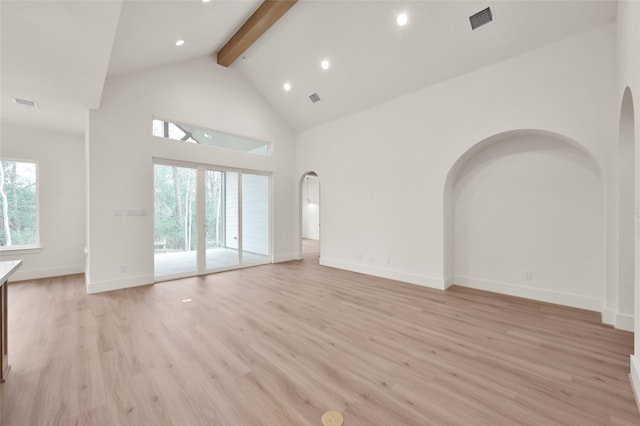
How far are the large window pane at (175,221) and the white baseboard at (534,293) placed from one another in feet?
17.0

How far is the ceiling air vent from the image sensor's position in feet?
11.2

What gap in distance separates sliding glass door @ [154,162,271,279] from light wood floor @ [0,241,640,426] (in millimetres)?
1417

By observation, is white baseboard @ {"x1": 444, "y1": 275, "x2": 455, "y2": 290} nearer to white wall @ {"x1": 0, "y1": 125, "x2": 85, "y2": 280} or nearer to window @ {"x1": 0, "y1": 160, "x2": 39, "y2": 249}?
white wall @ {"x1": 0, "y1": 125, "x2": 85, "y2": 280}

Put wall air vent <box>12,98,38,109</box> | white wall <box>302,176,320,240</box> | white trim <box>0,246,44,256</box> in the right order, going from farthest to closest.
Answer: white wall <box>302,176,320,240</box> < white trim <box>0,246,44,256</box> < wall air vent <box>12,98,38,109</box>

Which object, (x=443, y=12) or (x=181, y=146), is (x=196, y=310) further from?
(x=443, y=12)

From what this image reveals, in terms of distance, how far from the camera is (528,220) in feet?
13.1

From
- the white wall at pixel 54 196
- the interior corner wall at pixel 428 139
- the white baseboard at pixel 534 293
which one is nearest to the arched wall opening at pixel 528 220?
the white baseboard at pixel 534 293

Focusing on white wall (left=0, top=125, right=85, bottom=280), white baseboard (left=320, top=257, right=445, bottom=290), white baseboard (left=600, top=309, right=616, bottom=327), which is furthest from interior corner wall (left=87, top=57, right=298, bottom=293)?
white baseboard (left=600, top=309, right=616, bottom=327)

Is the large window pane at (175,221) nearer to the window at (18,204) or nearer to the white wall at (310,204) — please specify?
the window at (18,204)

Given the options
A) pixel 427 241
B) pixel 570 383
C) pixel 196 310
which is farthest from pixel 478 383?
pixel 196 310

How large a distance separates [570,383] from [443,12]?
4.30 meters

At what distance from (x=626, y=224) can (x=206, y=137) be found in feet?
21.6

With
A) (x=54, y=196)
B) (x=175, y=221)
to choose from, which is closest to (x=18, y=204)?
(x=54, y=196)

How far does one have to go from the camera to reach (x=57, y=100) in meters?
3.89
